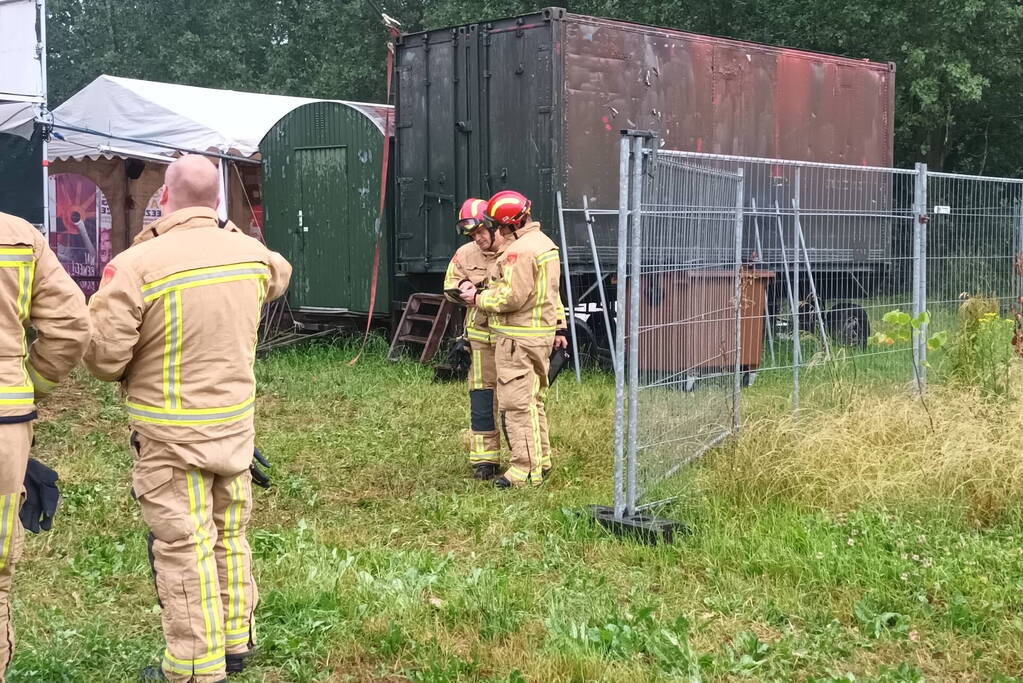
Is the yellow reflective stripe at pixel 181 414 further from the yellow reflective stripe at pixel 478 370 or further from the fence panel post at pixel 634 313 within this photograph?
the yellow reflective stripe at pixel 478 370

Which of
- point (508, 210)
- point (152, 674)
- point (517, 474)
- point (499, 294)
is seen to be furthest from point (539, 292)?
point (152, 674)

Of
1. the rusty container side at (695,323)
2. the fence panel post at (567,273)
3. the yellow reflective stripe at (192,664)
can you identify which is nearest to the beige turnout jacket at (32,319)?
the yellow reflective stripe at (192,664)

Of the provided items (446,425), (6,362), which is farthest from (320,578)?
(446,425)

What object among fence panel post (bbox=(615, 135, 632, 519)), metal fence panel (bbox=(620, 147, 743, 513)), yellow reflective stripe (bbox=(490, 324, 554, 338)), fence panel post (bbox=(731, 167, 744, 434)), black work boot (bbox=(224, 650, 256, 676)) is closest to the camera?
black work boot (bbox=(224, 650, 256, 676))

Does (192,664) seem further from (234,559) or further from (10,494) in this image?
(10,494)

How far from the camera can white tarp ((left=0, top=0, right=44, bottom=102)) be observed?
394 inches

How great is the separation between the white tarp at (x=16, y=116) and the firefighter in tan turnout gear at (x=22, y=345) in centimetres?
758

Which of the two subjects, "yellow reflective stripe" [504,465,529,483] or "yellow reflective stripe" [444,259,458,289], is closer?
"yellow reflective stripe" [504,465,529,483]

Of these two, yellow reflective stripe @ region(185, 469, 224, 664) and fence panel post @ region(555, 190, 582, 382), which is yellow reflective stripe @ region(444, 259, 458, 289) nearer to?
fence panel post @ region(555, 190, 582, 382)

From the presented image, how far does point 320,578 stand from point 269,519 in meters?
1.52

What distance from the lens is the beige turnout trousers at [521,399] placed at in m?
7.13

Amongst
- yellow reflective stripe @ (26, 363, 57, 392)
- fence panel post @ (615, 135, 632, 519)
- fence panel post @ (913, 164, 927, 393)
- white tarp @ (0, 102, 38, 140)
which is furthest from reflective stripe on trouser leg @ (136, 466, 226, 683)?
white tarp @ (0, 102, 38, 140)

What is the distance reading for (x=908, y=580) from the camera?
5.02m

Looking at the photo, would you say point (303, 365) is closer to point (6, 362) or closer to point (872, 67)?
point (872, 67)
